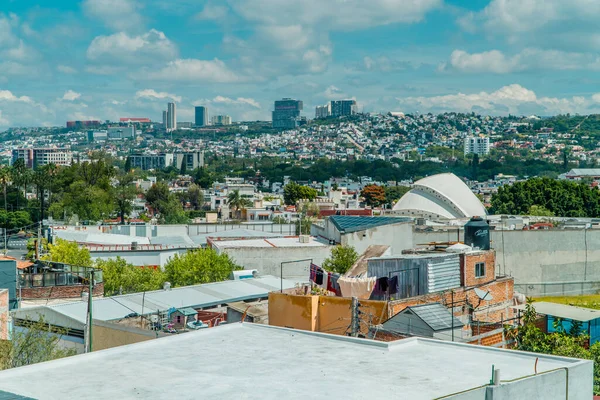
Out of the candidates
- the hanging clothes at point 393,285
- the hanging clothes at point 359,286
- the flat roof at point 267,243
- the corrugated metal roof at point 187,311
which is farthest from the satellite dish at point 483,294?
the flat roof at point 267,243

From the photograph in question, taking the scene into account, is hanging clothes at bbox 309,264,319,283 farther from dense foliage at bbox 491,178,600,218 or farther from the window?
dense foliage at bbox 491,178,600,218

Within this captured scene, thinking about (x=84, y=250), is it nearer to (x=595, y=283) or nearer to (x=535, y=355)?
(x=595, y=283)

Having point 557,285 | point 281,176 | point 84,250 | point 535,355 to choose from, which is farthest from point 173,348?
point 281,176

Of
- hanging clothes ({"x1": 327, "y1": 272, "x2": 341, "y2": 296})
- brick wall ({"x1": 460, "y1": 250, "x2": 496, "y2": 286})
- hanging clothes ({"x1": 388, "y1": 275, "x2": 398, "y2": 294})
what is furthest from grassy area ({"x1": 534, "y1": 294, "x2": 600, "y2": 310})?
hanging clothes ({"x1": 388, "y1": 275, "x2": 398, "y2": 294})

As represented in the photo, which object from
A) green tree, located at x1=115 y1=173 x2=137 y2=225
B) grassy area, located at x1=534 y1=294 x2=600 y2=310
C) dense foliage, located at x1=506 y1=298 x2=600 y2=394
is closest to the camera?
dense foliage, located at x1=506 y1=298 x2=600 y2=394

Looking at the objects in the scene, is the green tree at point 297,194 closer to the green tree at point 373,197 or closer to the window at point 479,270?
the green tree at point 373,197

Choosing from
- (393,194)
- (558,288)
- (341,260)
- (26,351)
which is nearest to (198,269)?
(341,260)

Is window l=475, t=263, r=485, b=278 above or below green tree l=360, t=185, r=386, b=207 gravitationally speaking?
below
